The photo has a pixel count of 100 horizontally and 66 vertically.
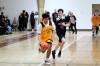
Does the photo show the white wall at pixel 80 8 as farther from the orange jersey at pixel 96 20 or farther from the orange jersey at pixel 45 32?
the orange jersey at pixel 45 32

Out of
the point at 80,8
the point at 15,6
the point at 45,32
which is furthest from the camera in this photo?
the point at 15,6

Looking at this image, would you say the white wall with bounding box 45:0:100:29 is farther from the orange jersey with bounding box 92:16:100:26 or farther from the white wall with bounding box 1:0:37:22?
the orange jersey with bounding box 92:16:100:26

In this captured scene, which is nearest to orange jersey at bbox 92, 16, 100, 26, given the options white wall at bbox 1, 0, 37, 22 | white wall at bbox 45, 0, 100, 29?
white wall at bbox 45, 0, 100, 29

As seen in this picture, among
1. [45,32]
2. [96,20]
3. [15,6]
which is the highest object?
[15,6]

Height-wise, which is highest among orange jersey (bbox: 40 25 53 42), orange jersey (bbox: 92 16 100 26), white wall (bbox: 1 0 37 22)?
white wall (bbox: 1 0 37 22)

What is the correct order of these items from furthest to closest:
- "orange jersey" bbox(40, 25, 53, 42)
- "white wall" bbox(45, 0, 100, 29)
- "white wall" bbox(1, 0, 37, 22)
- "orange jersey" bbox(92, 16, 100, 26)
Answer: "white wall" bbox(1, 0, 37, 22) < "white wall" bbox(45, 0, 100, 29) < "orange jersey" bbox(92, 16, 100, 26) < "orange jersey" bbox(40, 25, 53, 42)

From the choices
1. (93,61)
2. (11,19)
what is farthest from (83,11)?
(93,61)

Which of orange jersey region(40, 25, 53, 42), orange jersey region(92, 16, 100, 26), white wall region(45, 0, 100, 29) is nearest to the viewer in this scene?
orange jersey region(40, 25, 53, 42)

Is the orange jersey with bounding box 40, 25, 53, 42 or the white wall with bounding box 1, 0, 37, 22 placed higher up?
the white wall with bounding box 1, 0, 37, 22

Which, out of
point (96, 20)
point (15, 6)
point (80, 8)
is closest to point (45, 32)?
point (96, 20)

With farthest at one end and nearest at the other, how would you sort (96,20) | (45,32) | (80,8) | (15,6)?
(15,6) < (80,8) < (96,20) < (45,32)

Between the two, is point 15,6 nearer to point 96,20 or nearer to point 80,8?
point 80,8

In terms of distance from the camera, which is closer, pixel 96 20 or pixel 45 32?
pixel 45 32

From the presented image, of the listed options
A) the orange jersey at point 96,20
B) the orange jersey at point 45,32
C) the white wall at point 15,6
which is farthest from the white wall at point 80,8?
the orange jersey at point 45,32
